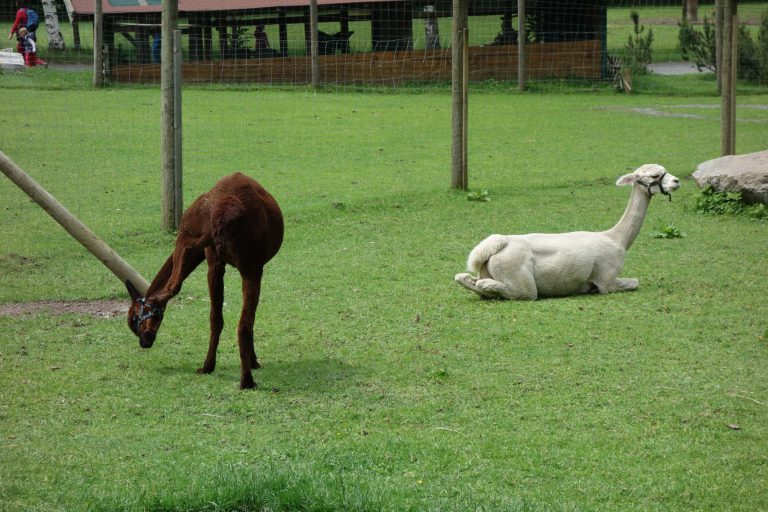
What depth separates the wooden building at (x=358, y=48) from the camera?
1133 inches

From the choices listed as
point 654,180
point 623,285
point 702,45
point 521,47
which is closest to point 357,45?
point 521,47

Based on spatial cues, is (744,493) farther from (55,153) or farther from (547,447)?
(55,153)

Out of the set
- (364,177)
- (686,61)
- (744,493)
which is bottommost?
(744,493)

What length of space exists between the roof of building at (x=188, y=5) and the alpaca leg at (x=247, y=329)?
24.3 metres

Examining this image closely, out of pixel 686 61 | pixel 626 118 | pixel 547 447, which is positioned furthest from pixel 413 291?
pixel 686 61

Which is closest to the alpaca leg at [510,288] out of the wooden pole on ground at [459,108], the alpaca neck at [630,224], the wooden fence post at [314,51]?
the alpaca neck at [630,224]

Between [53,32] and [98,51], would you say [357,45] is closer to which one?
[98,51]

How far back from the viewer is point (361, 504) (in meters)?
4.83

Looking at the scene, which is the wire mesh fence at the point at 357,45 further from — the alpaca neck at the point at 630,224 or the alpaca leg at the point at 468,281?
the alpaca leg at the point at 468,281

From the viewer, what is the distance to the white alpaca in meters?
8.86

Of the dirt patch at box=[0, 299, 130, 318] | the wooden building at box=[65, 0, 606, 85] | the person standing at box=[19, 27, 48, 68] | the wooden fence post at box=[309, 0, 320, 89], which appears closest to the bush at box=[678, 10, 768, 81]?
the wooden building at box=[65, 0, 606, 85]

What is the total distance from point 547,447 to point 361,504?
1.34m

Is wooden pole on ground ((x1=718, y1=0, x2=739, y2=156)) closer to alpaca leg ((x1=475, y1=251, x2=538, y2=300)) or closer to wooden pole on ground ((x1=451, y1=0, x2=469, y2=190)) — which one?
wooden pole on ground ((x1=451, y1=0, x2=469, y2=190))

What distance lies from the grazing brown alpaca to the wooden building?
20.4 metres
